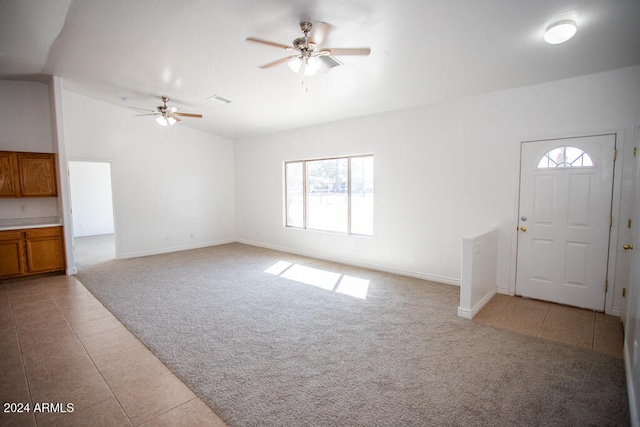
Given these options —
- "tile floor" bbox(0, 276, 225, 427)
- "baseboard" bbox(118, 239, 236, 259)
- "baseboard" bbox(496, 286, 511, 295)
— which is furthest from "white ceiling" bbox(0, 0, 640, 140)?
"baseboard" bbox(118, 239, 236, 259)

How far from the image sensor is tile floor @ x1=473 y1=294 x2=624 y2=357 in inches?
110

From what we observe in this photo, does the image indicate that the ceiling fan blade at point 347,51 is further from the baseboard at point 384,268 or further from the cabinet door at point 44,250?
the cabinet door at point 44,250

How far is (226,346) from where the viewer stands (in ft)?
9.03

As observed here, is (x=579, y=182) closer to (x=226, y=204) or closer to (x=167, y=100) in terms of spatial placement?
(x=167, y=100)

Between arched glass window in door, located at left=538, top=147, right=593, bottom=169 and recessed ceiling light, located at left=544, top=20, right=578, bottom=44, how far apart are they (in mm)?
1417

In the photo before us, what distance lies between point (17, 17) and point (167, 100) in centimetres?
224

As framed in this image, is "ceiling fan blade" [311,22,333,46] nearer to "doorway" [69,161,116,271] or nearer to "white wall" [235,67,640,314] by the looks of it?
Result: "white wall" [235,67,640,314]

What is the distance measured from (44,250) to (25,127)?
2.16m

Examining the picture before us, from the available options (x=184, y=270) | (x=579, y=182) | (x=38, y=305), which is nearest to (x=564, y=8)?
(x=579, y=182)

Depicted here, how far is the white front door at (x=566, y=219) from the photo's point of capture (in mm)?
3334

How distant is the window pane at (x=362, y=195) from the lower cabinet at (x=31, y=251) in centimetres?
524

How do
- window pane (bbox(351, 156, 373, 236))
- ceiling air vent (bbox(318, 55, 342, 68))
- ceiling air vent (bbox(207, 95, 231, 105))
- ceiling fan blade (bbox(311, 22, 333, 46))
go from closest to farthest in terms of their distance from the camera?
ceiling fan blade (bbox(311, 22, 333, 46)) < ceiling air vent (bbox(318, 55, 342, 68)) < ceiling air vent (bbox(207, 95, 231, 105)) < window pane (bbox(351, 156, 373, 236))

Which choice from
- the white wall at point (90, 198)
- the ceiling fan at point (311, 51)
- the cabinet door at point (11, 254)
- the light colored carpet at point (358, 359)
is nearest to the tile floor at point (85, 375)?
the light colored carpet at point (358, 359)

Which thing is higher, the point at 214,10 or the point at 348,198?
the point at 214,10
